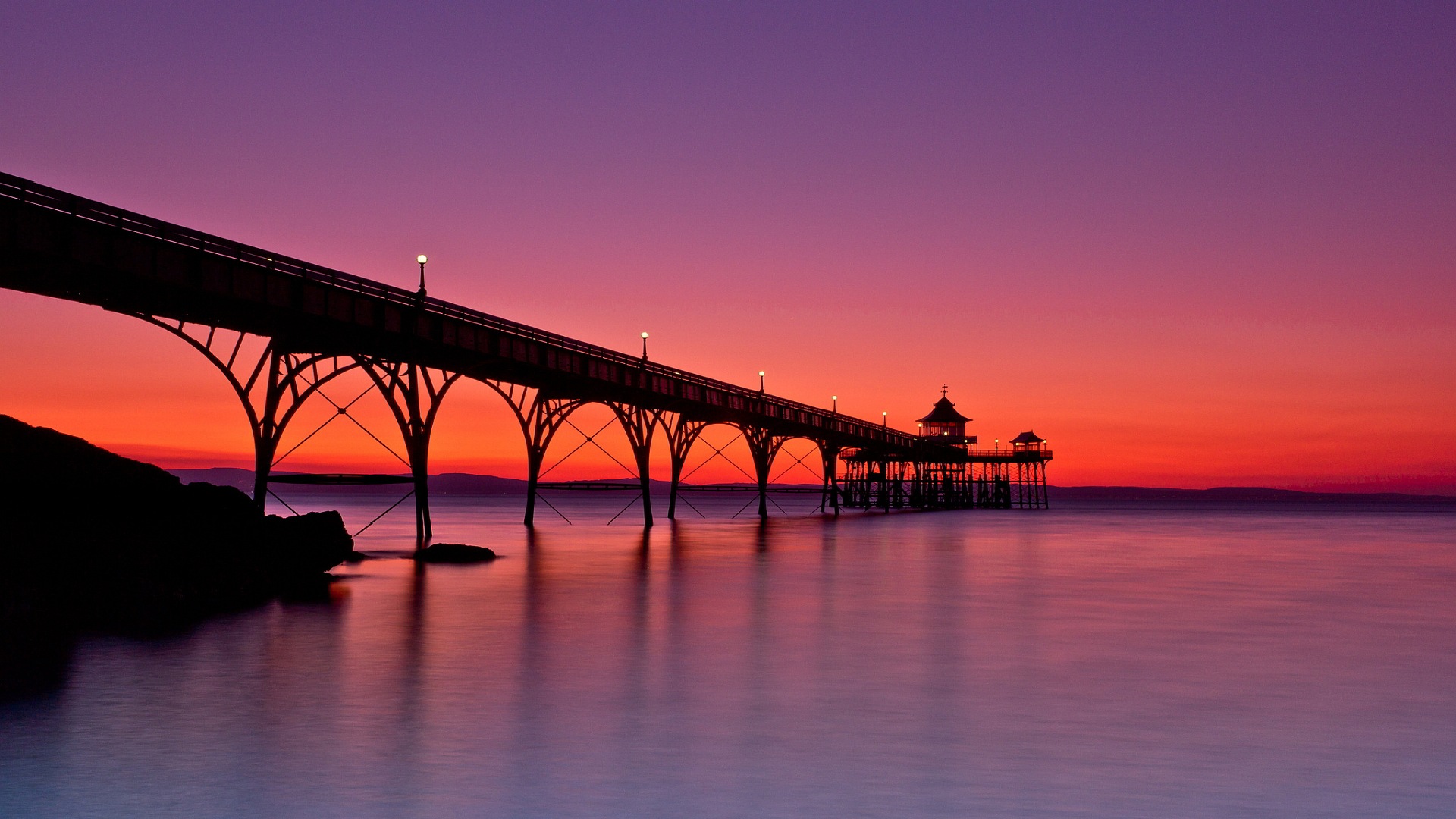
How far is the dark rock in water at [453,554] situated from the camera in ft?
123

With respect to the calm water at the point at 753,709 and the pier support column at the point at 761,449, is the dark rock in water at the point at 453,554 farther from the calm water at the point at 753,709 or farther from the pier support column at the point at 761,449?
the pier support column at the point at 761,449

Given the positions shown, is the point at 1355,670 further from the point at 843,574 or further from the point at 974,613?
the point at 843,574

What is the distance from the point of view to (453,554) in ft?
124

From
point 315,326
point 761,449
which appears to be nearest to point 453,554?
point 315,326

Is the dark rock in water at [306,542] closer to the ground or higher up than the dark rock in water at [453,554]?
higher up

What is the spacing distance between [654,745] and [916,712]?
11.7 feet

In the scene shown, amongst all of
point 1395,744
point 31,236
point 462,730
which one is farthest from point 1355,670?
point 31,236

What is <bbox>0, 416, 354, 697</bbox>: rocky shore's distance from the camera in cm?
1883

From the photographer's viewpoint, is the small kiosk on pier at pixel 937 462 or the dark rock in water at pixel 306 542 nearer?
the dark rock in water at pixel 306 542

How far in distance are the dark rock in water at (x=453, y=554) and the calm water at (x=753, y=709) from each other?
8.17 metres

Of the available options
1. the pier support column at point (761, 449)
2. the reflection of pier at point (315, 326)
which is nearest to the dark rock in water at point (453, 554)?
the reflection of pier at point (315, 326)

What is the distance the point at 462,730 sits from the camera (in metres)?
11.9

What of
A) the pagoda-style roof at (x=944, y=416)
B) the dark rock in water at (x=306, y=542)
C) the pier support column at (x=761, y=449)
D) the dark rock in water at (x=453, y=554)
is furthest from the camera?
the pagoda-style roof at (x=944, y=416)

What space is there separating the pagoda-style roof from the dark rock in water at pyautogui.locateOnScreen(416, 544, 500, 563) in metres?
90.2
